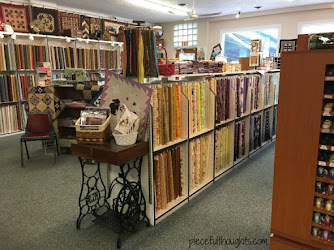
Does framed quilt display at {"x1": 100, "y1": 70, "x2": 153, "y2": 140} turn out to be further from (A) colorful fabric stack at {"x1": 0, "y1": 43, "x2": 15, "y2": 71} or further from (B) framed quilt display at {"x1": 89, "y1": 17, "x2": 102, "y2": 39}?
(B) framed quilt display at {"x1": 89, "y1": 17, "x2": 102, "y2": 39}

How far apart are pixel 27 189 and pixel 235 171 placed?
2.69 metres

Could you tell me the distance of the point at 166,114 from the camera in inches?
100

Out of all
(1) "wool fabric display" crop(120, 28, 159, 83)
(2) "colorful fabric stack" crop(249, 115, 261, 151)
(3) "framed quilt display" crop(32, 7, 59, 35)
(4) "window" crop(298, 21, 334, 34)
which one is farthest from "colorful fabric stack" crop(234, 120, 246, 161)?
(4) "window" crop(298, 21, 334, 34)

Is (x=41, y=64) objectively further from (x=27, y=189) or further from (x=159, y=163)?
(x=159, y=163)

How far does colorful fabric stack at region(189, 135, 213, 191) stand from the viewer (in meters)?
2.96

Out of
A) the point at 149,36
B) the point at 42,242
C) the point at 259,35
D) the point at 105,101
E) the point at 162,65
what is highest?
the point at 259,35

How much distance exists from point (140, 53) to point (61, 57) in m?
4.97

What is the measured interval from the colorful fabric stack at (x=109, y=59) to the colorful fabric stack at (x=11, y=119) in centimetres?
260

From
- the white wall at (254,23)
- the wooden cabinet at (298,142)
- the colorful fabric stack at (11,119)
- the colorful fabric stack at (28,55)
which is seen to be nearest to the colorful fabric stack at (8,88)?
the colorful fabric stack at (11,119)

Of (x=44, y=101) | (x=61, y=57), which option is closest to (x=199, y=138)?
(x=44, y=101)

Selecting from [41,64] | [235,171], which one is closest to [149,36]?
[235,171]

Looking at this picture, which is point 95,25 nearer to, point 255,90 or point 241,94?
point 255,90

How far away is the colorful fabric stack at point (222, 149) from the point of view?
3.45 m

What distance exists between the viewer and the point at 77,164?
4074 millimetres
